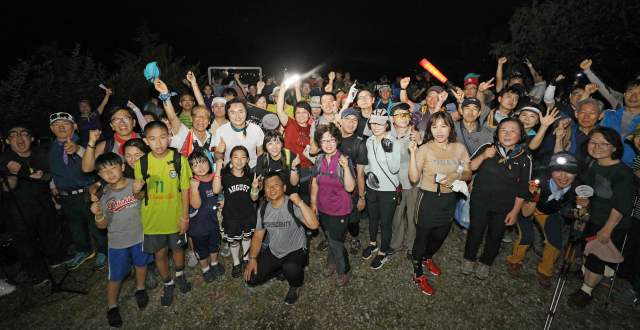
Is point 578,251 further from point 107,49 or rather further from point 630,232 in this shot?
point 107,49

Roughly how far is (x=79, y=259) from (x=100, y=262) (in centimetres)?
46

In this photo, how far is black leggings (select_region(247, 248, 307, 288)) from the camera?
3.83m

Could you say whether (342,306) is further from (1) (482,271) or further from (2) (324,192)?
(1) (482,271)

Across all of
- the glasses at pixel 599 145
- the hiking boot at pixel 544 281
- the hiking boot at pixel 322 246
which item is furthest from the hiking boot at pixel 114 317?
the glasses at pixel 599 145

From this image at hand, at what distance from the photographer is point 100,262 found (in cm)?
467

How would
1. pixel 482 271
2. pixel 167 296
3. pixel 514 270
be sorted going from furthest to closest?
pixel 514 270 < pixel 482 271 < pixel 167 296

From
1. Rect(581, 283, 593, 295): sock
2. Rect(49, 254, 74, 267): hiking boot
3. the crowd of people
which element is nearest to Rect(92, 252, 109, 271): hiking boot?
the crowd of people

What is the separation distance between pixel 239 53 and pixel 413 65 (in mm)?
40696

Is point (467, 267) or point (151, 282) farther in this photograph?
point (467, 267)

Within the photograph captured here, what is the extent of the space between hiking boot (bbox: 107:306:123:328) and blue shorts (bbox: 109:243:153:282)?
441 millimetres

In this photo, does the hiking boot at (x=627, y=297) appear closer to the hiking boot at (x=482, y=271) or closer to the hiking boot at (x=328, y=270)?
the hiking boot at (x=482, y=271)

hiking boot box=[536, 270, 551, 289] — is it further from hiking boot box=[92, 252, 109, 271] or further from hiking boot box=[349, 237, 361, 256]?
hiking boot box=[92, 252, 109, 271]

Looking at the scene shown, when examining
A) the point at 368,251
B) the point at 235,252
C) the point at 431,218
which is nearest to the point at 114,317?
the point at 235,252

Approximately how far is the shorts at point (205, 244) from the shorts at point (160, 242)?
0.29m
